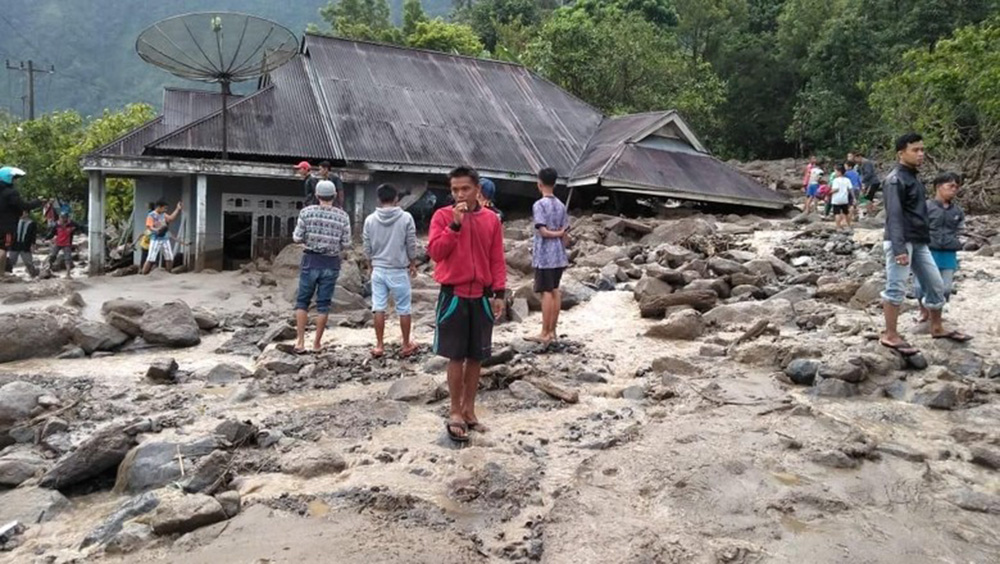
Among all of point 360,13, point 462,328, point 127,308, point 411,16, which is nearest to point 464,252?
point 462,328

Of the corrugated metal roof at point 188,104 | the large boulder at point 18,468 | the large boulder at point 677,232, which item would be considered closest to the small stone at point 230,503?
the large boulder at point 18,468

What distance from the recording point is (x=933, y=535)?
341cm

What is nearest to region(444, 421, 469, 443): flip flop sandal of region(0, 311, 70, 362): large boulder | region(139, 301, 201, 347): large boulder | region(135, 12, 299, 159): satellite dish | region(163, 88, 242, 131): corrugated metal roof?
region(139, 301, 201, 347): large boulder

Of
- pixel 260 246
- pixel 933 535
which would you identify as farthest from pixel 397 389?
pixel 260 246

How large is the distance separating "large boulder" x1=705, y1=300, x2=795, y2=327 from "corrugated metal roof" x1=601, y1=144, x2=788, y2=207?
31.5 ft

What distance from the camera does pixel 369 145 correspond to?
1666 cm

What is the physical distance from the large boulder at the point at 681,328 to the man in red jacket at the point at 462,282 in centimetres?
371

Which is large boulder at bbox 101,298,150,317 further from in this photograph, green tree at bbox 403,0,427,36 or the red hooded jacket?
green tree at bbox 403,0,427,36

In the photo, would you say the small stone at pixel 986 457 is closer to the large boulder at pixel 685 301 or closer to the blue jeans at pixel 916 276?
the blue jeans at pixel 916 276

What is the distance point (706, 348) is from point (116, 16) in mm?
100971

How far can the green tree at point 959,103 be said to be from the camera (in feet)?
49.1

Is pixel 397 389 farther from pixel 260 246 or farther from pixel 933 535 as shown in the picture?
pixel 260 246

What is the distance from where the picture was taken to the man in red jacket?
4.41 metres

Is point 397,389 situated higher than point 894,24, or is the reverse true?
point 894,24
